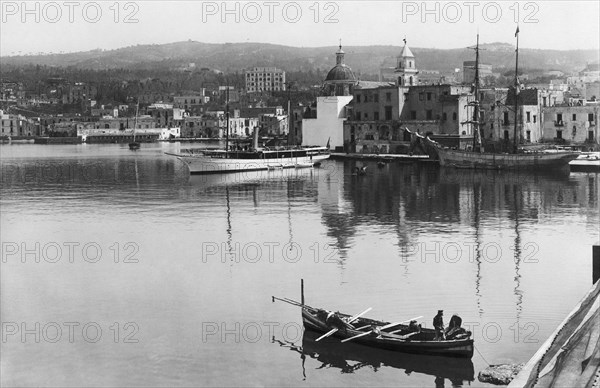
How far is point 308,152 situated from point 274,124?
66631 mm

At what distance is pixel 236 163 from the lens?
59.7 m

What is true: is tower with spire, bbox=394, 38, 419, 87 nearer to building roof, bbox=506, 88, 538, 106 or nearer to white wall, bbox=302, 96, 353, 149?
white wall, bbox=302, 96, 353, 149

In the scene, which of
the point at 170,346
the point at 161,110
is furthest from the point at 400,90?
the point at 161,110

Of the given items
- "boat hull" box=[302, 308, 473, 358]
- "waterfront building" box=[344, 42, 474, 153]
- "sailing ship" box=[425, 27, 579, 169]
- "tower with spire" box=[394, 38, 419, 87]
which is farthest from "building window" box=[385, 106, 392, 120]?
"boat hull" box=[302, 308, 473, 358]

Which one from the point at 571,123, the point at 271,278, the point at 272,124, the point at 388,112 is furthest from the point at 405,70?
the point at 272,124

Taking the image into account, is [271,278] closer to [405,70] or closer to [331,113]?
[405,70]

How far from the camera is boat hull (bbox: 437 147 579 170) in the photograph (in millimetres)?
51625

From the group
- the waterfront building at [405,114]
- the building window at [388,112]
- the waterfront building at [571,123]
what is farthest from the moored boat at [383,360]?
the building window at [388,112]

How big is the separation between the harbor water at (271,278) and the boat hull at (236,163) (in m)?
16.4

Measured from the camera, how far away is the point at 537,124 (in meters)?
62.0

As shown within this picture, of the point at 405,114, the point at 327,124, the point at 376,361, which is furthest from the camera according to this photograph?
the point at 327,124

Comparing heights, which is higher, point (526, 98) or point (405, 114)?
point (526, 98)

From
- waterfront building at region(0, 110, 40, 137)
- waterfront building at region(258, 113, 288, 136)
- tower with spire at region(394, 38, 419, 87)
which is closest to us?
tower with spire at region(394, 38, 419, 87)

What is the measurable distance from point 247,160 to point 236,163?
32.0 inches
